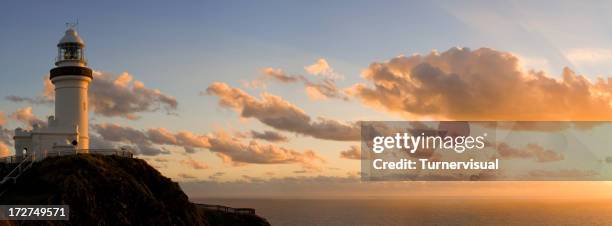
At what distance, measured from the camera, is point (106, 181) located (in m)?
52.0

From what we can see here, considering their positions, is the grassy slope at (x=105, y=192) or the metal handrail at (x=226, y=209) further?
the metal handrail at (x=226, y=209)

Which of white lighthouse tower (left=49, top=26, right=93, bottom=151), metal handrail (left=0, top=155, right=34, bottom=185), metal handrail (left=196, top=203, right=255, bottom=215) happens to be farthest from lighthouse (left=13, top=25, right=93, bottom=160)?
metal handrail (left=196, top=203, right=255, bottom=215)

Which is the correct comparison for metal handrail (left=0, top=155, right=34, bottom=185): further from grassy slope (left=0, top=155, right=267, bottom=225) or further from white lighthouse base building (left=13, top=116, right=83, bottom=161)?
white lighthouse base building (left=13, top=116, right=83, bottom=161)

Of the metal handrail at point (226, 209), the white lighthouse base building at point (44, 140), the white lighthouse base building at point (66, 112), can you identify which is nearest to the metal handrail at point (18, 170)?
the white lighthouse base building at point (66, 112)

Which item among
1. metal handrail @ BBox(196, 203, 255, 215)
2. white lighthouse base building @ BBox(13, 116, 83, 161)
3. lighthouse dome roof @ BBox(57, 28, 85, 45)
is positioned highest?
lighthouse dome roof @ BBox(57, 28, 85, 45)

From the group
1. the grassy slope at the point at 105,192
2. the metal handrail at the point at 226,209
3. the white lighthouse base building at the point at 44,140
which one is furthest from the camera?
the metal handrail at the point at 226,209

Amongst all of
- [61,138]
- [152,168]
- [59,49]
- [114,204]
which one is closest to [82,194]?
[114,204]

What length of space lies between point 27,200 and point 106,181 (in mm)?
6665

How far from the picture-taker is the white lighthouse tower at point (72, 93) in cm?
6512

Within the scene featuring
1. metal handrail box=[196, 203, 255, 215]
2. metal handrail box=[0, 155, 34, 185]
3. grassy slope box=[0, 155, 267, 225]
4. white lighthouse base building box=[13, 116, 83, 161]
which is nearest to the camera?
grassy slope box=[0, 155, 267, 225]

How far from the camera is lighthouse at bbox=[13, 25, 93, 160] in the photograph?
63.4m

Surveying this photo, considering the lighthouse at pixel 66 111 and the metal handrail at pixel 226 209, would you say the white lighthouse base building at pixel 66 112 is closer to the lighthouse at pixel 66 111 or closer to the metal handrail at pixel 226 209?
the lighthouse at pixel 66 111

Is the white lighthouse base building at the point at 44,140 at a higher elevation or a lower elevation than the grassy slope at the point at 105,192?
higher

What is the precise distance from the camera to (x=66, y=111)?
214 feet
